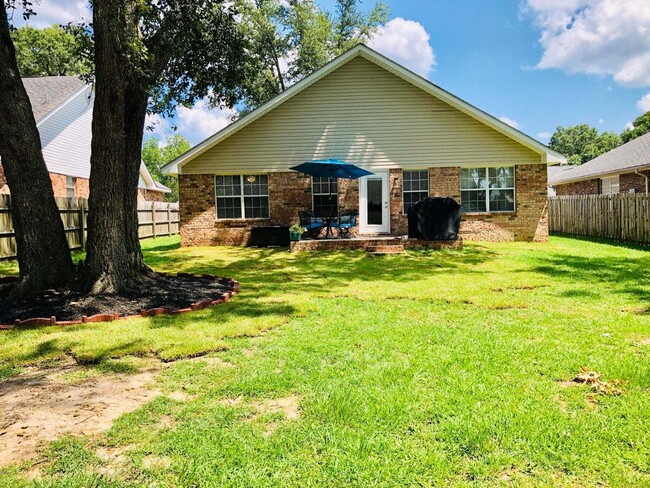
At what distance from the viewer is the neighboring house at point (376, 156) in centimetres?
1546

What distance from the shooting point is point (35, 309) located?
5.79m

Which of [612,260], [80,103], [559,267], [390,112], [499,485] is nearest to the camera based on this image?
[499,485]

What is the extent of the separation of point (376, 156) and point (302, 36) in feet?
61.5

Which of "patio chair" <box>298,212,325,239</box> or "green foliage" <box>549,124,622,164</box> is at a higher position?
"green foliage" <box>549,124,622,164</box>

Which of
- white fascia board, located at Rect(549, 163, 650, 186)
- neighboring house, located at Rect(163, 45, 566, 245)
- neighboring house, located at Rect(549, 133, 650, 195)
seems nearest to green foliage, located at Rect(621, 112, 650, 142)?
white fascia board, located at Rect(549, 163, 650, 186)

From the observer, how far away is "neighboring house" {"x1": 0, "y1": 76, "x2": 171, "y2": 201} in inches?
782

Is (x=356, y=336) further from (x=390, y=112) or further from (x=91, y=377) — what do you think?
(x=390, y=112)

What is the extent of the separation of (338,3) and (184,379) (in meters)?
→ 34.1

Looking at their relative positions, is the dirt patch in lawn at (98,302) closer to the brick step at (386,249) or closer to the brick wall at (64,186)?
the brick step at (386,249)

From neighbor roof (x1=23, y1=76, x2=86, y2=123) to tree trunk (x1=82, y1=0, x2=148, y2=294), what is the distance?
623 inches

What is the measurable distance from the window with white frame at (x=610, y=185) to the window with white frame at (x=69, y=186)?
89.7 ft

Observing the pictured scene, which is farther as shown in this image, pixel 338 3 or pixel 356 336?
pixel 338 3

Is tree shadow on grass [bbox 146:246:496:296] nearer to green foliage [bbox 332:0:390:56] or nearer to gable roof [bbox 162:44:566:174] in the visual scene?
gable roof [bbox 162:44:566:174]

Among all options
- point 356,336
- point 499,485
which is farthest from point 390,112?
point 499,485
